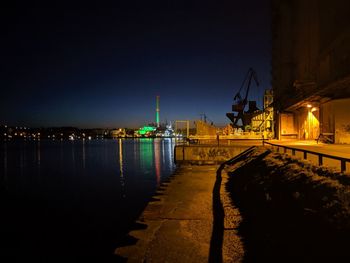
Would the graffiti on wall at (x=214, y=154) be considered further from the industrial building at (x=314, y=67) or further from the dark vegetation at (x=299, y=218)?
the dark vegetation at (x=299, y=218)

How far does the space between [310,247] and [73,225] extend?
14.2 m

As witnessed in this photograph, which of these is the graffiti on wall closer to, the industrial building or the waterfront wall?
the waterfront wall

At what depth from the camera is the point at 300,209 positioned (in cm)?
811

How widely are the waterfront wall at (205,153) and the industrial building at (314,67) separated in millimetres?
7711

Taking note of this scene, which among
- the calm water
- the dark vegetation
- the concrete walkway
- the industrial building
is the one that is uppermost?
the industrial building

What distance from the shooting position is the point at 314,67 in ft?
109

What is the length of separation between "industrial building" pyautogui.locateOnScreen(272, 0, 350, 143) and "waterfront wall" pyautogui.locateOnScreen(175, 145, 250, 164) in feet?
25.3

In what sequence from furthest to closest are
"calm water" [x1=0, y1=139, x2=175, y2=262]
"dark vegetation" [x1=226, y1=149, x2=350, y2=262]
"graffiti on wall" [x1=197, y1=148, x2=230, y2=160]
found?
"graffiti on wall" [x1=197, y1=148, x2=230, y2=160], "calm water" [x1=0, y1=139, x2=175, y2=262], "dark vegetation" [x1=226, y1=149, x2=350, y2=262]

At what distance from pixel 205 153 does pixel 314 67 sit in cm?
1795

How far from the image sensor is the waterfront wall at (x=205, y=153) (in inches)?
1051

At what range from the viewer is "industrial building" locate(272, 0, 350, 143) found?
22250 millimetres

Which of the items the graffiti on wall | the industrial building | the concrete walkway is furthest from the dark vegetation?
A: the graffiti on wall

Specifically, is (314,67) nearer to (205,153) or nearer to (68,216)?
(205,153)

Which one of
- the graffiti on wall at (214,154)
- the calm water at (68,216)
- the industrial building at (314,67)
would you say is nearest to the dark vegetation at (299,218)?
the calm water at (68,216)
